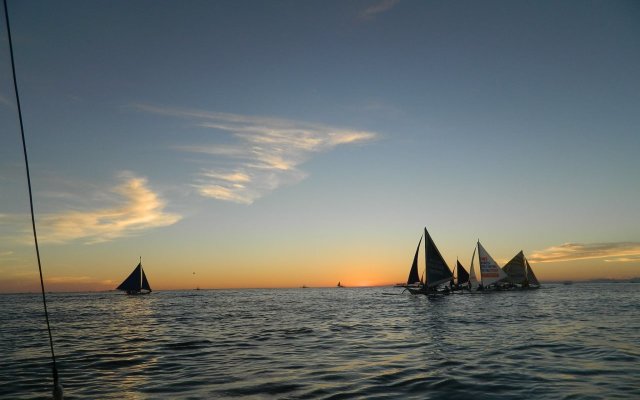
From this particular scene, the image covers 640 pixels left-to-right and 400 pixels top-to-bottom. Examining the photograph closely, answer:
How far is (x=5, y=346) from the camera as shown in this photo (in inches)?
951

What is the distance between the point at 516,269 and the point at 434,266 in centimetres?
4562

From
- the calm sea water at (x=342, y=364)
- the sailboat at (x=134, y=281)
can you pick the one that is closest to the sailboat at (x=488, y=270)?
the calm sea water at (x=342, y=364)

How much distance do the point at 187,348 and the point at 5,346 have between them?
39.0 ft

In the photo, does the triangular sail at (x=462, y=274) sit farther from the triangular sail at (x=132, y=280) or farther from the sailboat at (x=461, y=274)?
the triangular sail at (x=132, y=280)

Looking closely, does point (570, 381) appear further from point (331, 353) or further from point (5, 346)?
point (5, 346)

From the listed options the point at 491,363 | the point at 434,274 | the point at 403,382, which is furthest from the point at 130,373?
the point at 434,274

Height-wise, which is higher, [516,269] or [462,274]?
[462,274]

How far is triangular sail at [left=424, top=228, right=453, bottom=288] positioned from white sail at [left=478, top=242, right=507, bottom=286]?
26.3 meters

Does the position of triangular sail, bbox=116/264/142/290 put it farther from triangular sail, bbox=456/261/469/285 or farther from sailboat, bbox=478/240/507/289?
sailboat, bbox=478/240/507/289

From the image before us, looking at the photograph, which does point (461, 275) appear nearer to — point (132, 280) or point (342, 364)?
point (342, 364)

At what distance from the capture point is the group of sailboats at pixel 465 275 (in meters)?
71.3

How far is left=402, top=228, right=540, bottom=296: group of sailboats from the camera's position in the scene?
7126 centimetres

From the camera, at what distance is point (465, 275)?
98375mm

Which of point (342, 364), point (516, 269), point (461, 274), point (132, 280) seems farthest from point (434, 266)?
point (132, 280)
